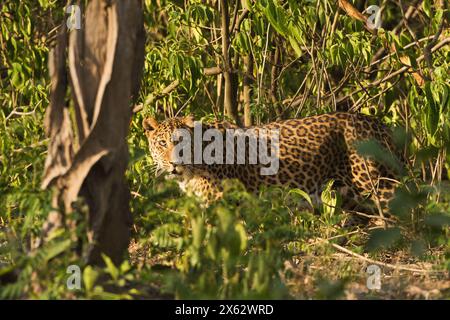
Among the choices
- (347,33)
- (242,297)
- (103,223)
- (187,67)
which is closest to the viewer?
(242,297)

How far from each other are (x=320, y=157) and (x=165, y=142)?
1.31 metres

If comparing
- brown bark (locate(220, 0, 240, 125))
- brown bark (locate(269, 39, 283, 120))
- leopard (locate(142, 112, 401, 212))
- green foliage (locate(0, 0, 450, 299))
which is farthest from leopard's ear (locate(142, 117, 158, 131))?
brown bark (locate(269, 39, 283, 120))

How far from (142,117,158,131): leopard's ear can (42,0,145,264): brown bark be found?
3158 mm

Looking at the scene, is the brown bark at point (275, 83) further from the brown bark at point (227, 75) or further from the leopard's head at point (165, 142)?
the leopard's head at point (165, 142)

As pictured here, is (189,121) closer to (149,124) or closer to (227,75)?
(149,124)

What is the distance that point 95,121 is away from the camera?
18.5ft

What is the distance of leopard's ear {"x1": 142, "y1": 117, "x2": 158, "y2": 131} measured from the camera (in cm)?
898

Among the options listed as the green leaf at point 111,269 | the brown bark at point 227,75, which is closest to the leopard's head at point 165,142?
the brown bark at point 227,75

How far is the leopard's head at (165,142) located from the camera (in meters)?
8.71

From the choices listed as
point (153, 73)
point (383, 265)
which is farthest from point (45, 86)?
point (383, 265)
